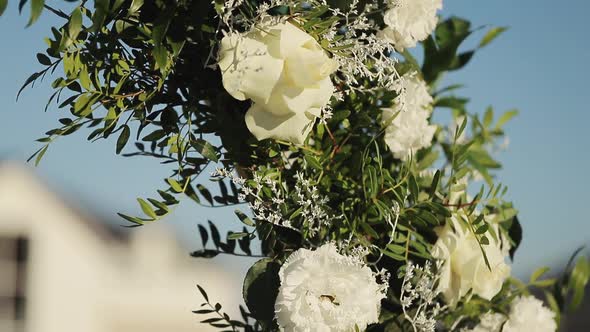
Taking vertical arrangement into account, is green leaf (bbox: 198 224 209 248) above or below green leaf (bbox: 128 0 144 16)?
below

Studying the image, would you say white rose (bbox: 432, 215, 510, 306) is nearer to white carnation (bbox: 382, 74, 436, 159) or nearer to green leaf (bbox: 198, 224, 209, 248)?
white carnation (bbox: 382, 74, 436, 159)

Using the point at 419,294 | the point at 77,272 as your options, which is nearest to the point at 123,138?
the point at 419,294

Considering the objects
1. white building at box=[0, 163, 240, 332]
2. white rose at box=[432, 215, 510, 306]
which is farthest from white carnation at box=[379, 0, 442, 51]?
white building at box=[0, 163, 240, 332]

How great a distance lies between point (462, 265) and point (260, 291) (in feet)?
0.62

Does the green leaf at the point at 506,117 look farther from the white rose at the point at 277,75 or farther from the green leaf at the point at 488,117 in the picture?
the white rose at the point at 277,75

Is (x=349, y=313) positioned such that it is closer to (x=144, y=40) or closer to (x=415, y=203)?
(x=415, y=203)

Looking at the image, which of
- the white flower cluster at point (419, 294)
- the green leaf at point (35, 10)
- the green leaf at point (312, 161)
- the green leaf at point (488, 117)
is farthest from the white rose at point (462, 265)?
the green leaf at point (35, 10)

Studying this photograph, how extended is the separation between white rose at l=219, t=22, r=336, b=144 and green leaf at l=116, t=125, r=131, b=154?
0.08 metres

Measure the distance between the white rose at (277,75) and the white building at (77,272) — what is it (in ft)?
22.3

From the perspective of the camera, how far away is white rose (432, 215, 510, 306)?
0.63m

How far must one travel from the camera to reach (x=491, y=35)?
0.84m

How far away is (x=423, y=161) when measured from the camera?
2.30 feet

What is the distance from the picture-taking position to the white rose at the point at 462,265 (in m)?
0.63

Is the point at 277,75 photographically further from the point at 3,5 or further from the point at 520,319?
the point at 520,319
